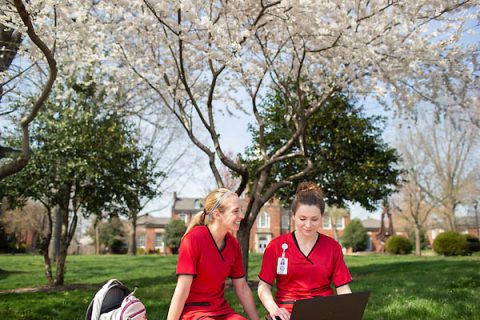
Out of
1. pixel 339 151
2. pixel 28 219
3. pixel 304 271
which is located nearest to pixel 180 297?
pixel 304 271

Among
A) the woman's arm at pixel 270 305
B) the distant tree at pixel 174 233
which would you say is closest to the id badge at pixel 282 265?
the woman's arm at pixel 270 305

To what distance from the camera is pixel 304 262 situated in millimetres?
2990

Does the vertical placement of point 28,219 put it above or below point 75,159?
below

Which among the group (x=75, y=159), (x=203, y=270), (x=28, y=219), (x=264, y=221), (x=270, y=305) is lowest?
(x=270, y=305)

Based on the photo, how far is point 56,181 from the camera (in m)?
10.4

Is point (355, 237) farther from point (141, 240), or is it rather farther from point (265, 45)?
point (265, 45)

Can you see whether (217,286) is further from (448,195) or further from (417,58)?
(448,195)

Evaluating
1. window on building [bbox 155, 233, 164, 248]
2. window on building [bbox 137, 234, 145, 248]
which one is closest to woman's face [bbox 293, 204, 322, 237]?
window on building [bbox 155, 233, 164, 248]

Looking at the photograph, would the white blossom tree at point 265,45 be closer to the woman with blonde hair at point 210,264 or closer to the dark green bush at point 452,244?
the woman with blonde hair at point 210,264

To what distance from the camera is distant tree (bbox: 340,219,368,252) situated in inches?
1569

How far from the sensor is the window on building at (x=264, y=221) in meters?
46.2

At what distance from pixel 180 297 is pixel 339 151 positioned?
9583 mm

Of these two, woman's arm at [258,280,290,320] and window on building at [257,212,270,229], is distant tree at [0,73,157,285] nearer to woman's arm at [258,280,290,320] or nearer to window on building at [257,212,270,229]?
woman's arm at [258,280,290,320]

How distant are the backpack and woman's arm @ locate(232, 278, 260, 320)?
71 cm
